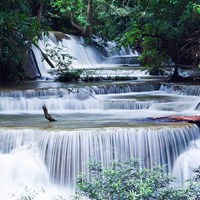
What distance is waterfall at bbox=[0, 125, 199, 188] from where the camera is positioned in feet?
30.8

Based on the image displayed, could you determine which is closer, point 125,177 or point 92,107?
point 125,177

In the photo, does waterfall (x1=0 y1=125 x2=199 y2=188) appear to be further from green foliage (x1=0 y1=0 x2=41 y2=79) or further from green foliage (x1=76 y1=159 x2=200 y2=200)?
green foliage (x1=76 y1=159 x2=200 y2=200)

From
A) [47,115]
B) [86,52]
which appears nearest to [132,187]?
[47,115]

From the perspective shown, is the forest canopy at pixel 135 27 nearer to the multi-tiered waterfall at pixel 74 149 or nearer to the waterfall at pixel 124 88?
the waterfall at pixel 124 88

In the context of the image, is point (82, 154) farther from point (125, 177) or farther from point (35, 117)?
point (125, 177)

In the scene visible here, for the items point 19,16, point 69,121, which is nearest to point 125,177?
point 69,121

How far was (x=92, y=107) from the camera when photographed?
13508 millimetres

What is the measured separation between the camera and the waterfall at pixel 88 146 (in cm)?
938

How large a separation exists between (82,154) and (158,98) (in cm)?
505

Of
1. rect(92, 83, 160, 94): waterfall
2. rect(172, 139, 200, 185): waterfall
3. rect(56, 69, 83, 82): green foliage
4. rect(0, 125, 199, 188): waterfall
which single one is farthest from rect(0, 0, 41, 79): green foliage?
rect(172, 139, 200, 185): waterfall

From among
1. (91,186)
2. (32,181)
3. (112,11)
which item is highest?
(112,11)

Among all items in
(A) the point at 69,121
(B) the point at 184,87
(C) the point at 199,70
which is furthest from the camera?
(C) the point at 199,70

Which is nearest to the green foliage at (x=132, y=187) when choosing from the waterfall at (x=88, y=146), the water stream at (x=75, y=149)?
the water stream at (x=75, y=149)

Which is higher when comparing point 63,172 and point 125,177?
point 125,177
